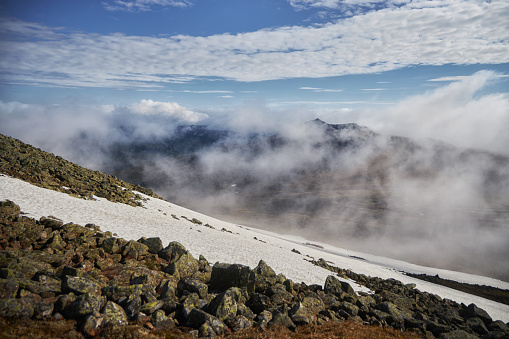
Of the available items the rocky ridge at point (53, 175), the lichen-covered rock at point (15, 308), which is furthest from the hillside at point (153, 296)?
the rocky ridge at point (53, 175)

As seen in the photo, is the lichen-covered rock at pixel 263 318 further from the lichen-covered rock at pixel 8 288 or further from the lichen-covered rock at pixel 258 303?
the lichen-covered rock at pixel 8 288

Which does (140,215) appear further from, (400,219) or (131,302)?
(400,219)

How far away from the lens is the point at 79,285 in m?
10.1

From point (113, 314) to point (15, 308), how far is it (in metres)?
2.87

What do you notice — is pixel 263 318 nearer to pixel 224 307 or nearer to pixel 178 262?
pixel 224 307

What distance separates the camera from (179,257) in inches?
672

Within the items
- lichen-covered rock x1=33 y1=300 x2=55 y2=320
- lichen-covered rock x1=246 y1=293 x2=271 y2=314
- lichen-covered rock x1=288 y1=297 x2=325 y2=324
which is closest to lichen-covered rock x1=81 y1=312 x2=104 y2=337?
lichen-covered rock x1=33 y1=300 x2=55 y2=320

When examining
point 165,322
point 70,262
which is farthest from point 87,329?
point 70,262

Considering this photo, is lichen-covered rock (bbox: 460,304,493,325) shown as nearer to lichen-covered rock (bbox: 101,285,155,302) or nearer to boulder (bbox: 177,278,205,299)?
boulder (bbox: 177,278,205,299)

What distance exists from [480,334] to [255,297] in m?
15.8

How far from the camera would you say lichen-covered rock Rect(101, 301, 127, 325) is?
9.08 m

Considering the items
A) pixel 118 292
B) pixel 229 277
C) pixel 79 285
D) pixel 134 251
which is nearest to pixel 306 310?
pixel 229 277

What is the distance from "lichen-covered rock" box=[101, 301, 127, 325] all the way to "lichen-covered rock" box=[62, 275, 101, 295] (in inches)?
46.7

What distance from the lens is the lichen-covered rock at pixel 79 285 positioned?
9883mm
